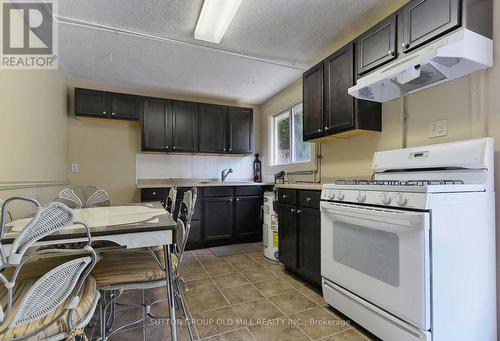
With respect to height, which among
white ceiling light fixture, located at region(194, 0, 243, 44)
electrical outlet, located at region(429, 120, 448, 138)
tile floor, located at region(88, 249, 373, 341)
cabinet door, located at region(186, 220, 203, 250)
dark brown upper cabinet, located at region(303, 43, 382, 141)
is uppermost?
white ceiling light fixture, located at region(194, 0, 243, 44)

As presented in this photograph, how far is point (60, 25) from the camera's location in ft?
7.33

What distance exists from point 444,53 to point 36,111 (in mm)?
3099

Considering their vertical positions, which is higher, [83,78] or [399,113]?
[83,78]

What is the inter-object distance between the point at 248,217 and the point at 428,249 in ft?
9.17

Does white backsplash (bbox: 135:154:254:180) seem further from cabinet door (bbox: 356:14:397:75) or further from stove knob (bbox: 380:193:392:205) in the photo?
stove knob (bbox: 380:193:392:205)

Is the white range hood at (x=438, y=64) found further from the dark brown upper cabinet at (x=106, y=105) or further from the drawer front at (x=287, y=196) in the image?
the dark brown upper cabinet at (x=106, y=105)

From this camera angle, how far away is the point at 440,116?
175cm

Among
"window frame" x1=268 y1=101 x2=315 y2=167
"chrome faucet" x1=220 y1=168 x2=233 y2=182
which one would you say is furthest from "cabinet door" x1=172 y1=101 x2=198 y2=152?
"window frame" x1=268 y1=101 x2=315 y2=167

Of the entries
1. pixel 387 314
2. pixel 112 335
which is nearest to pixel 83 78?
pixel 112 335

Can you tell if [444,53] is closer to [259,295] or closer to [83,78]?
[259,295]

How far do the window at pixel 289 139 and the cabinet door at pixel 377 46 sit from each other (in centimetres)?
134

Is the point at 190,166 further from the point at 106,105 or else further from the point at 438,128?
the point at 438,128

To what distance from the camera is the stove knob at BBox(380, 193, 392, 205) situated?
4.65ft

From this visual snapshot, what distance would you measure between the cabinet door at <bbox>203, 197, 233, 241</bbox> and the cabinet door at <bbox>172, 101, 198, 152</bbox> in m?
0.90
